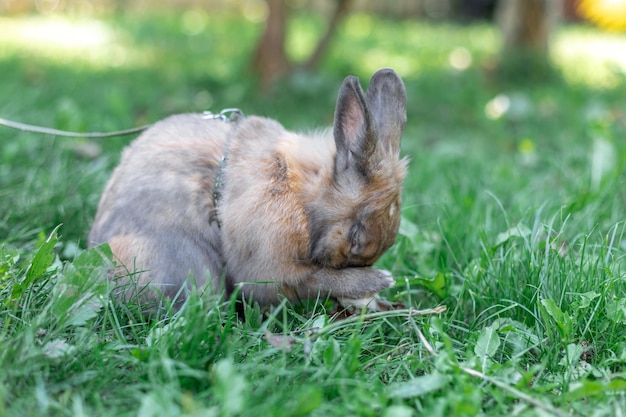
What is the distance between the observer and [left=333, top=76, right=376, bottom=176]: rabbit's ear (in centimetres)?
271

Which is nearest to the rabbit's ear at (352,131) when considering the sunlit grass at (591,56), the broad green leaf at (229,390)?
the broad green leaf at (229,390)

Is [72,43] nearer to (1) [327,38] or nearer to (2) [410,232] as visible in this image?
(1) [327,38]

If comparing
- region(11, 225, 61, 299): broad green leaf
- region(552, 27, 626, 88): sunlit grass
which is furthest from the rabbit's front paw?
region(552, 27, 626, 88): sunlit grass

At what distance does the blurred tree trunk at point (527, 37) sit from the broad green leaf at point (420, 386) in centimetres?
563

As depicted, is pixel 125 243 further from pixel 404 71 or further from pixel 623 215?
pixel 404 71

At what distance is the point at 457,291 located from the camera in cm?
304

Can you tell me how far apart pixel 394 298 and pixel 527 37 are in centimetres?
537

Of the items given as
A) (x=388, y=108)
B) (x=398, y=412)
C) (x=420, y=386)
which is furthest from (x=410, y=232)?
(x=398, y=412)

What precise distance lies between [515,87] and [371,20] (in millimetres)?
7519

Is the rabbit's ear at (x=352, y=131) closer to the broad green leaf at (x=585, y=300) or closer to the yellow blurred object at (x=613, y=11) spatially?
the broad green leaf at (x=585, y=300)

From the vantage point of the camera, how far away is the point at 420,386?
7.30 ft

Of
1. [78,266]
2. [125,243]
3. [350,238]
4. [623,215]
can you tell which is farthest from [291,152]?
[623,215]

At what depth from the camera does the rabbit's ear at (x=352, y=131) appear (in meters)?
2.71

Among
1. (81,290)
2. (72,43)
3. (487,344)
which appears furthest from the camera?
(72,43)
